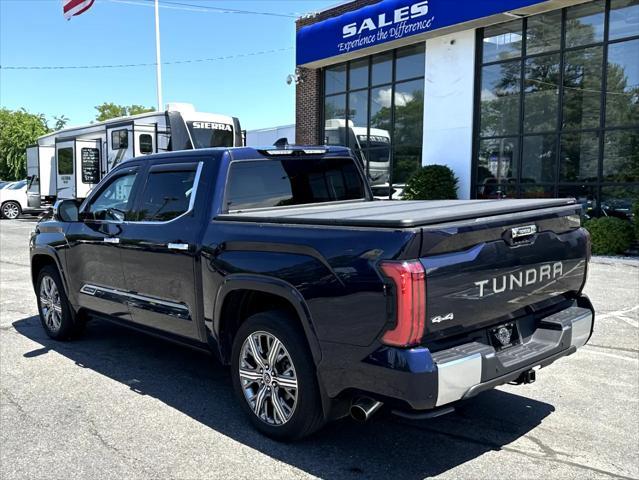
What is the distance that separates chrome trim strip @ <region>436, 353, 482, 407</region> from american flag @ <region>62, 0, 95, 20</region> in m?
18.9

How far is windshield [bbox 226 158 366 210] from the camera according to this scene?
4414 millimetres

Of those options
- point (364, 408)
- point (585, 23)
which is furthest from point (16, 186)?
point (364, 408)

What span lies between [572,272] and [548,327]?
1.68 ft

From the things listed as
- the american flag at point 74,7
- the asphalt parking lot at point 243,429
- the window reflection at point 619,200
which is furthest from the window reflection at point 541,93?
the american flag at point 74,7

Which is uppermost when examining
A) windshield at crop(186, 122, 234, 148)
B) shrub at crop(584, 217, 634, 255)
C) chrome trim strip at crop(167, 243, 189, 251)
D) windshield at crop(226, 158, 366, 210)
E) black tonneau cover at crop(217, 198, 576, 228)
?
windshield at crop(186, 122, 234, 148)

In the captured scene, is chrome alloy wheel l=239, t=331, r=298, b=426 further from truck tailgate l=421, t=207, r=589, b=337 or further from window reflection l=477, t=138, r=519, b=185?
window reflection l=477, t=138, r=519, b=185

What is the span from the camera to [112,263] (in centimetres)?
512

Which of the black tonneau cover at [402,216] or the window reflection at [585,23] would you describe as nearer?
the black tonneau cover at [402,216]

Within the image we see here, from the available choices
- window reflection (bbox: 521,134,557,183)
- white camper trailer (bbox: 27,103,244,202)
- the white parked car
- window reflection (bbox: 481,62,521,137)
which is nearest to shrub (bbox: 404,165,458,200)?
window reflection (bbox: 481,62,521,137)

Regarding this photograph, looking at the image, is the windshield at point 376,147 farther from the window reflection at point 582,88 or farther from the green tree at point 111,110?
the green tree at point 111,110

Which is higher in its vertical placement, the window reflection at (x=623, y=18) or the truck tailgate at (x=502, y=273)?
the window reflection at (x=623, y=18)

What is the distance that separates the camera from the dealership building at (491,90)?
1277cm

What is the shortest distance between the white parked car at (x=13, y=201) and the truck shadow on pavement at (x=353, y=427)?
2188 centimetres

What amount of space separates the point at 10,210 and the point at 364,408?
2532 cm
